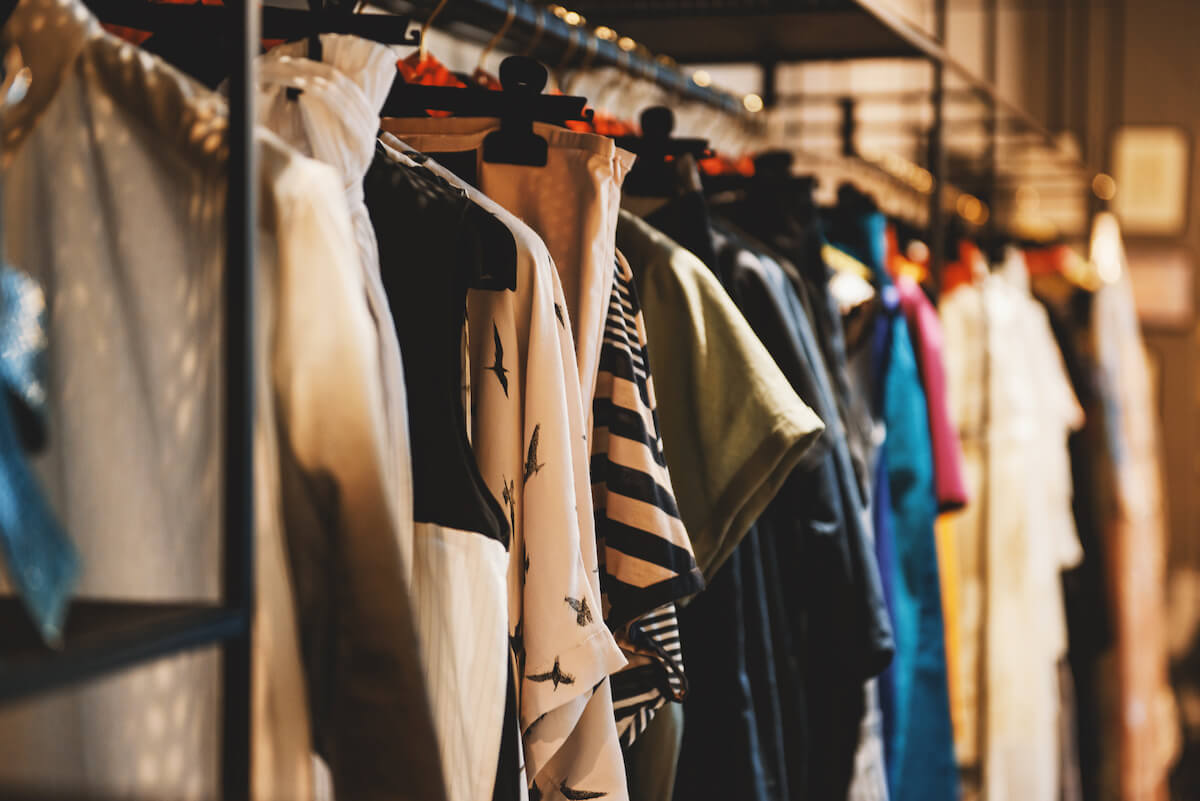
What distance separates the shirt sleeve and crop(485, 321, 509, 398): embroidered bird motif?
26 centimetres

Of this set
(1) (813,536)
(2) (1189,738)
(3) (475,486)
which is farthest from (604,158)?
(2) (1189,738)

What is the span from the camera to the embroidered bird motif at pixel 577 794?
2.68 ft

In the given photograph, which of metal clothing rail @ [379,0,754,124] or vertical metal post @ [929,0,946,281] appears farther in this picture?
vertical metal post @ [929,0,946,281]

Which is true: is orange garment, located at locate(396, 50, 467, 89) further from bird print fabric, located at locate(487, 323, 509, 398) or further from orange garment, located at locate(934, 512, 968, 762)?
orange garment, located at locate(934, 512, 968, 762)

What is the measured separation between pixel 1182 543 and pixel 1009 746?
277 cm

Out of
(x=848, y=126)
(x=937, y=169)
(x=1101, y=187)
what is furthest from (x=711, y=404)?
(x=1101, y=187)

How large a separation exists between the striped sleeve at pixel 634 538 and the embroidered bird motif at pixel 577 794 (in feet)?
0.26

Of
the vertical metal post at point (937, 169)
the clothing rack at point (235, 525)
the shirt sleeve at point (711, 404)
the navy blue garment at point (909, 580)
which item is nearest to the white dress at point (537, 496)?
the shirt sleeve at point (711, 404)

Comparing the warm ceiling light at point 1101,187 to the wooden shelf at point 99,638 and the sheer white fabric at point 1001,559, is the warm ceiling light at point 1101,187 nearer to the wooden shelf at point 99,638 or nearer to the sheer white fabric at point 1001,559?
the sheer white fabric at point 1001,559

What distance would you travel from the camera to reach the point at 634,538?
872 millimetres

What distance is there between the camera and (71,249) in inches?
19.8

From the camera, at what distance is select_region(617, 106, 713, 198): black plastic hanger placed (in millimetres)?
1112

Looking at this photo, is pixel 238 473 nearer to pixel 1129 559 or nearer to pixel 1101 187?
pixel 1129 559

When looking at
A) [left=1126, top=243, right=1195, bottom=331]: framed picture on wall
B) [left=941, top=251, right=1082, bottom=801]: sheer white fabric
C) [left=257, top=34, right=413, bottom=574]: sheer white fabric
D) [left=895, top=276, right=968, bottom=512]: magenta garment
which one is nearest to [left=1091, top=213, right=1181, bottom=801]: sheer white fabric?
[left=941, top=251, right=1082, bottom=801]: sheer white fabric
